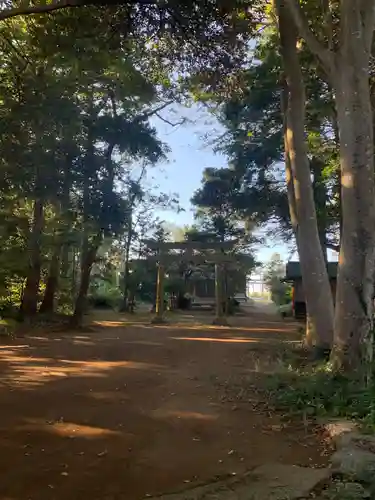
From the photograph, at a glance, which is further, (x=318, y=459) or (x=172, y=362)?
(x=172, y=362)

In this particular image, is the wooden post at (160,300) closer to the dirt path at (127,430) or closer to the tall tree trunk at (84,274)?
the tall tree trunk at (84,274)

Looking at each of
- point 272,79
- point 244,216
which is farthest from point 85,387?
point 244,216

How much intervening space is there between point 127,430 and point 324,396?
2495 millimetres

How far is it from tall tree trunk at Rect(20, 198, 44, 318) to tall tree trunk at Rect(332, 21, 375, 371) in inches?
393

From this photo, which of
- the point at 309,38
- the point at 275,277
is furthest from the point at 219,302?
the point at 275,277

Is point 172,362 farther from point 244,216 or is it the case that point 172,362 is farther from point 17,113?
point 244,216

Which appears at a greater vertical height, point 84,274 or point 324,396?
point 84,274

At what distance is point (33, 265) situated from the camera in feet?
51.5

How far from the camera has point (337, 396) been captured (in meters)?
5.84

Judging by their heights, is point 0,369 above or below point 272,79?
below

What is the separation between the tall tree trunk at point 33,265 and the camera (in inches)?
583

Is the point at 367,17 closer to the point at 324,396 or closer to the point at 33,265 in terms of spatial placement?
the point at 324,396

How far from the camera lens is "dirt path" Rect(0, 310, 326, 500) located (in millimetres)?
3686

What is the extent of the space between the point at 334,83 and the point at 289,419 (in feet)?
15.3
